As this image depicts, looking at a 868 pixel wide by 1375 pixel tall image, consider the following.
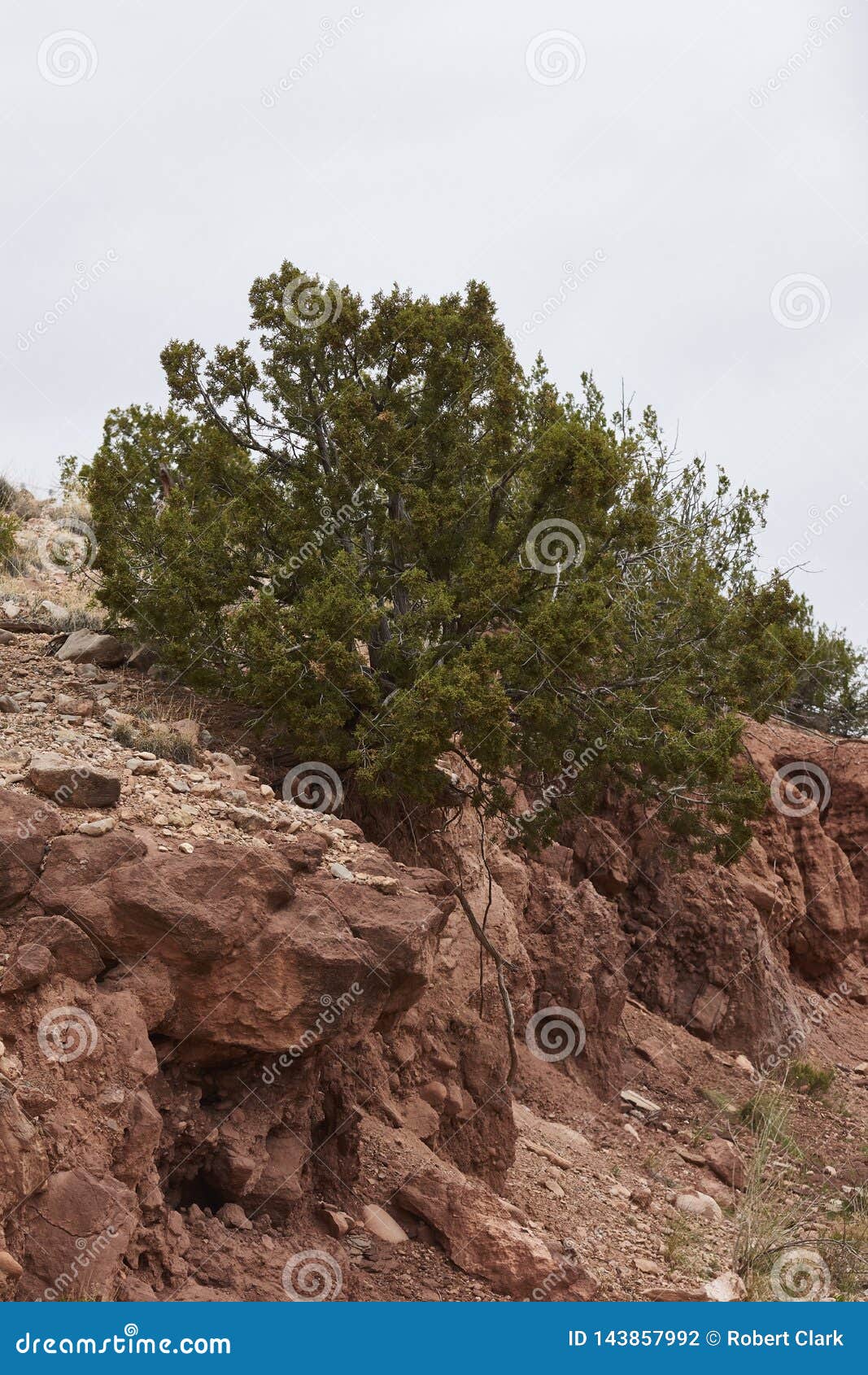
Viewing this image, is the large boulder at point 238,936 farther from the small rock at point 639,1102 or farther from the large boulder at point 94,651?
the small rock at point 639,1102

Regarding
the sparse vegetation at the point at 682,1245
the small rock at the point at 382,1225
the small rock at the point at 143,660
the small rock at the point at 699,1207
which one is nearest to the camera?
the small rock at the point at 382,1225

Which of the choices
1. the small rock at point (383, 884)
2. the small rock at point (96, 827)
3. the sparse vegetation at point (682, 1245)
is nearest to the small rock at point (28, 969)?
the small rock at point (96, 827)

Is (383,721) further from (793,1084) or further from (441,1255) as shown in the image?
(793,1084)

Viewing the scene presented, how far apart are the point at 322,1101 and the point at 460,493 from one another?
5365mm

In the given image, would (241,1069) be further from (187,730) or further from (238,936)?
(187,730)

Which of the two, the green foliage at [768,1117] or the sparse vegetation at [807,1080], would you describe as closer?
the green foliage at [768,1117]

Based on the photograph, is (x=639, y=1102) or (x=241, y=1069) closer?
(x=241, y=1069)

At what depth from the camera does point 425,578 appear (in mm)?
9836

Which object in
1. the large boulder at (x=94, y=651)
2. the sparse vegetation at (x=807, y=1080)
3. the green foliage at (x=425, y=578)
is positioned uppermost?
the green foliage at (x=425, y=578)

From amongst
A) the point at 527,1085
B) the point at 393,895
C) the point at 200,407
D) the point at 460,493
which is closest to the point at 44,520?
the point at 200,407

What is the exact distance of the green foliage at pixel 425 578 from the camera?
9234 mm

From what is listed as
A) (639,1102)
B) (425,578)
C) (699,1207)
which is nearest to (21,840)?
(425,578)

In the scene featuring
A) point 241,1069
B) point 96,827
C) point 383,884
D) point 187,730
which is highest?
point 187,730

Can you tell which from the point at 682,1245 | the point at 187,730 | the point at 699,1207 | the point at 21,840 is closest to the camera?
the point at 21,840
